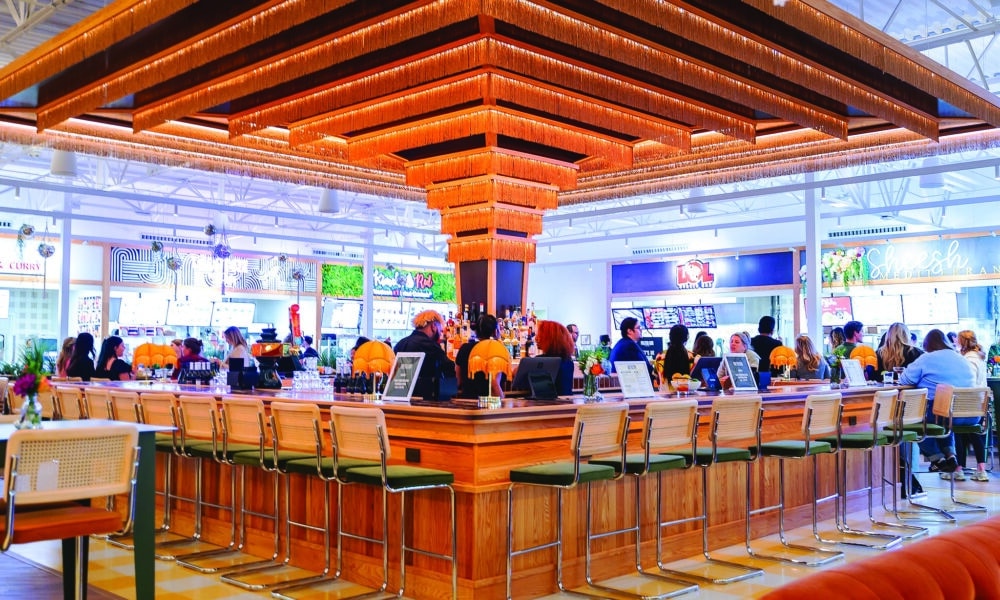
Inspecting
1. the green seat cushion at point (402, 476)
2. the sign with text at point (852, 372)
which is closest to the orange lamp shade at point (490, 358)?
the green seat cushion at point (402, 476)

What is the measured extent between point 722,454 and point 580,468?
4.12 ft

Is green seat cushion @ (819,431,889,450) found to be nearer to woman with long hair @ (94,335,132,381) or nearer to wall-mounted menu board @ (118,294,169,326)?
woman with long hair @ (94,335,132,381)

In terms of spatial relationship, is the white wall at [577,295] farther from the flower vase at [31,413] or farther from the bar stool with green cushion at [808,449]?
the flower vase at [31,413]

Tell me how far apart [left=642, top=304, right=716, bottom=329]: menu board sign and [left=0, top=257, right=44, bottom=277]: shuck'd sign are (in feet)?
41.3

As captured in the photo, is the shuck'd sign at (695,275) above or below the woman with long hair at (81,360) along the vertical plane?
above

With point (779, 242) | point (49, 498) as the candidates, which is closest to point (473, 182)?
point (49, 498)

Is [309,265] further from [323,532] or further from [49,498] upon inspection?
[49,498]

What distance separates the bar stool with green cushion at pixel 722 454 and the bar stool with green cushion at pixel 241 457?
96.5 inches

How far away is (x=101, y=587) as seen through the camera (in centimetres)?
514

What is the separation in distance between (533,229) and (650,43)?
4064 mm

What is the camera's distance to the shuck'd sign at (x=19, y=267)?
709 inches

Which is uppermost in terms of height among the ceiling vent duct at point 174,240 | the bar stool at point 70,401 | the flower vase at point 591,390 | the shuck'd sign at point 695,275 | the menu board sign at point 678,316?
the ceiling vent duct at point 174,240

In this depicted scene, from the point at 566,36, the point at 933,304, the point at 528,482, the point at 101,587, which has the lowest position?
the point at 101,587

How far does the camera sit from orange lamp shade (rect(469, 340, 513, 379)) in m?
5.50
